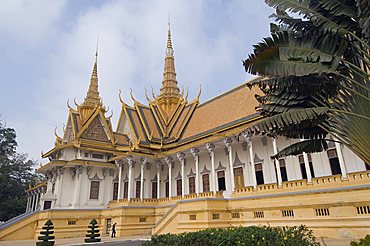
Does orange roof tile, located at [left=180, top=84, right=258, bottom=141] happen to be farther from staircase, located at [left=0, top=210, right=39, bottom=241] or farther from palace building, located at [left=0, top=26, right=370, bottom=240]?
staircase, located at [left=0, top=210, right=39, bottom=241]

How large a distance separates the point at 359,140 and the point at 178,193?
56.2 feet

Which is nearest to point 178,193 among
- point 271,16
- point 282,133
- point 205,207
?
point 205,207

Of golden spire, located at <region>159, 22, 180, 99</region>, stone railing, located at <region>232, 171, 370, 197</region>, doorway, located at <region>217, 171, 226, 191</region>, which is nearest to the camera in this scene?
Answer: stone railing, located at <region>232, 171, 370, 197</region>

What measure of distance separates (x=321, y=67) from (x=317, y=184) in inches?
307

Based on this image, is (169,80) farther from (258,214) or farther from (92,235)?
(258,214)

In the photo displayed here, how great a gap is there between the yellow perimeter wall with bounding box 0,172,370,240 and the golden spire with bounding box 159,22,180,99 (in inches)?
527

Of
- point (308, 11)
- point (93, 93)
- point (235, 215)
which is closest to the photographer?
point (308, 11)

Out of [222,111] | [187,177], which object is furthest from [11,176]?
[222,111]

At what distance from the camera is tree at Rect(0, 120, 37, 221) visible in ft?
103

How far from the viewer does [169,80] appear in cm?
3142

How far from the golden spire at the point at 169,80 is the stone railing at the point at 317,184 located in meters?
17.6

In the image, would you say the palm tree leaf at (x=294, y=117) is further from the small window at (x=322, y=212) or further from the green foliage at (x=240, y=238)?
the small window at (x=322, y=212)

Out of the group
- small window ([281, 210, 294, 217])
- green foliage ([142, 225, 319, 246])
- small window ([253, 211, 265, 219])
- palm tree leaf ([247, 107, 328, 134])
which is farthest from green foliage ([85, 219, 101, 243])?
palm tree leaf ([247, 107, 328, 134])

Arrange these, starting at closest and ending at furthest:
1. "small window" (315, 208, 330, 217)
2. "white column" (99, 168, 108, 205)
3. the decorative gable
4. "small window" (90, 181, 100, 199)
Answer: "small window" (315, 208, 330, 217)
"small window" (90, 181, 100, 199)
"white column" (99, 168, 108, 205)
the decorative gable
